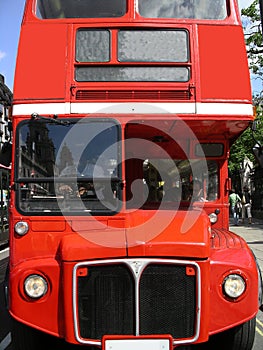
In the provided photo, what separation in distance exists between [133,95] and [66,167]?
1.05m

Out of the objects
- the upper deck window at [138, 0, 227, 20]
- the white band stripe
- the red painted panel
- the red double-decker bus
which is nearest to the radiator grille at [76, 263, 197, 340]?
the red double-decker bus

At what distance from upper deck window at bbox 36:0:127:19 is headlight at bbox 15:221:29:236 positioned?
7.82 feet

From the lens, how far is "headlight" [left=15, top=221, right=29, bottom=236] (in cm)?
459

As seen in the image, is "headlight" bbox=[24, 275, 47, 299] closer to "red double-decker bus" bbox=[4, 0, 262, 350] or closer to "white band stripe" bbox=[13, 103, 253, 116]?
"red double-decker bus" bbox=[4, 0, 262, 350]

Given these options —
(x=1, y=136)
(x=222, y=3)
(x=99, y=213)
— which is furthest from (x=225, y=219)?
(x=1, y=136)

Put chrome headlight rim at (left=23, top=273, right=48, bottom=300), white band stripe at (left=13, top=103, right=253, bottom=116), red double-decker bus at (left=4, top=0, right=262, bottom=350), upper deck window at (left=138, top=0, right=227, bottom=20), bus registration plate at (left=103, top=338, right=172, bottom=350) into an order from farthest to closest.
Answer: upper deck window at (left=138, top=0, right=227, bottom=20) → white band stripe at (left=13, top=103, right=253, bottom=116) → chrome headlight rim at (left=23, top=273, right=48, bottom=300) → red double-decker bus at (left=4, top=0, right=262, bottom=350) → bus registration plate at (left=103, top=338, right=172, bottom=350)

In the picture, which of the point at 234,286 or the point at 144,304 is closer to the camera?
the point at 144,304

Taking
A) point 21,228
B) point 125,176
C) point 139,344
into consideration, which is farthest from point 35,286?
point 125,176

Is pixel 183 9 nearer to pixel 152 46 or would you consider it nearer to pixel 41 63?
pixel 152 46

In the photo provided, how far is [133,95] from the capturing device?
16.3 ft

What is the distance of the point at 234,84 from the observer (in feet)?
16.9

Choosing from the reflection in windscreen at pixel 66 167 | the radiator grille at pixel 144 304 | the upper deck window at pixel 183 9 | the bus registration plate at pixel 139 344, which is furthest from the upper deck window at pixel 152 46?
the bus registration plate at pixel 139 344

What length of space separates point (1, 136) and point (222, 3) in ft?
80.9

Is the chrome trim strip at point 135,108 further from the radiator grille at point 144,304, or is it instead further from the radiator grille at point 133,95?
the radiator grille at point 144,304
